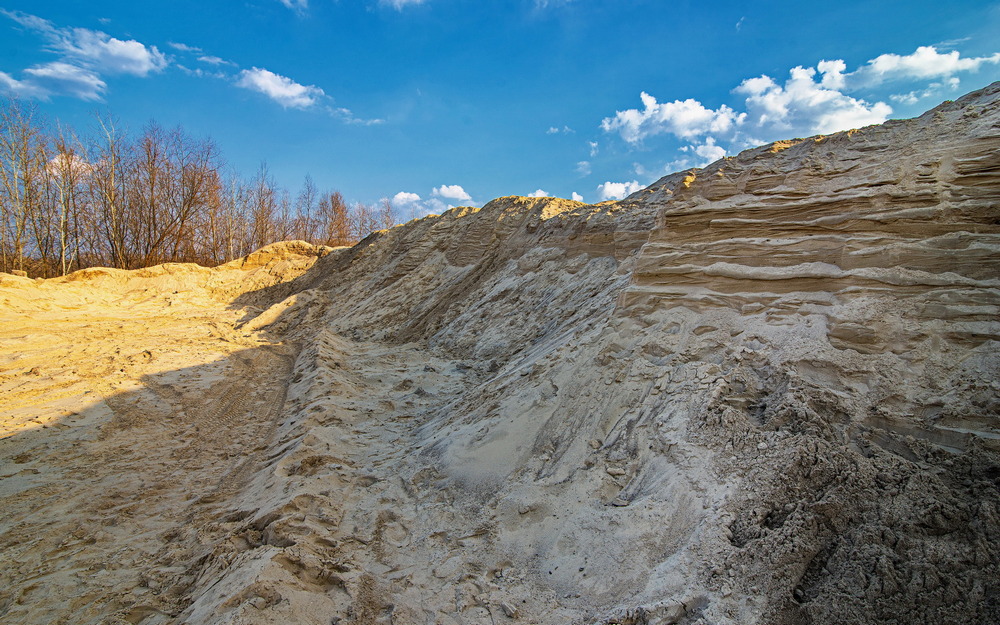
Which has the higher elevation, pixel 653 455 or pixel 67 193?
pixel 67 193

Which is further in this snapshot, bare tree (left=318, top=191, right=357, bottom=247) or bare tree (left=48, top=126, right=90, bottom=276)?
bare tree (left=318, top=191, right=357, bottom=247)

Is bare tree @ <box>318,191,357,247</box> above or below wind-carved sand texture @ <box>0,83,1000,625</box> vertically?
above

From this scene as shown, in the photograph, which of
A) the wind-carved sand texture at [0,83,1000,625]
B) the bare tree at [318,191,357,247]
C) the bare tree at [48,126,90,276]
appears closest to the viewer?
the wind-carved sand texture at [0,83,1000,625]

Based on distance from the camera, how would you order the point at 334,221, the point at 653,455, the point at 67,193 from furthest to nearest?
the point at 334,221 < the point at 67,193 < the point at 653,455

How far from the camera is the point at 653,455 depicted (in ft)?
12.2

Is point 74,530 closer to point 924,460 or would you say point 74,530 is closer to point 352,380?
point 352,380

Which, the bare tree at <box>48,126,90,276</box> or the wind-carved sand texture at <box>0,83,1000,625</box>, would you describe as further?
the bare tree at <box>48,126,90,276</box>

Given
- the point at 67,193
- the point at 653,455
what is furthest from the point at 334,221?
the point at 653,455

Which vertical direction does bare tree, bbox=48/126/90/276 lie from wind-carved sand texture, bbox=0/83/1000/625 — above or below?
above

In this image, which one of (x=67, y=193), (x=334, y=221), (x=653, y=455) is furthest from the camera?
(x=334, y=221)

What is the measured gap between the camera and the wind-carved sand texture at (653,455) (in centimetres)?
A: 269

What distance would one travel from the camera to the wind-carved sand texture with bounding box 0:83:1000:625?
2689mm

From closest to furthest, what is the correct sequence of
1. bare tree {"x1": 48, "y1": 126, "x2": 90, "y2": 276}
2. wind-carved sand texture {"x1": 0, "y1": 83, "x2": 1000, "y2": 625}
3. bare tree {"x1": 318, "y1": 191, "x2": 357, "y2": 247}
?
wind-carved sand texture {"x1": 0, "y1": 83, "x2": 1000, "y2": 625} < bare tree {"x1": 48, "y1": 126, "x2": 90, "y2": 276} < bare tree {"x1": 318, "y1": 191, "x2": 357, "y2": 247}

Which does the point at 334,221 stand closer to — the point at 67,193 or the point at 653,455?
the point at 67,193
